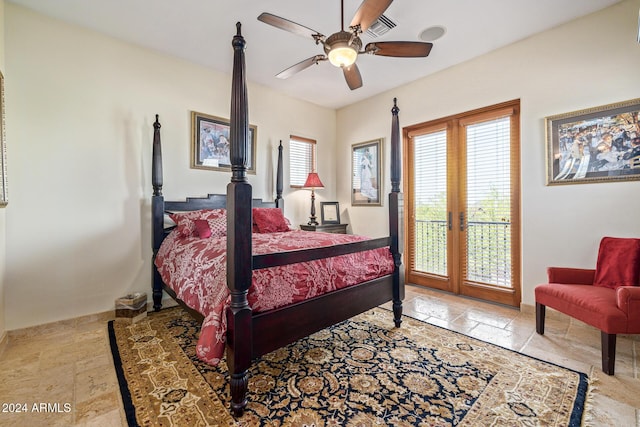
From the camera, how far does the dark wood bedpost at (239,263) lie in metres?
1.51

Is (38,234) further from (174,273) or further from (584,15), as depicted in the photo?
(584,15)

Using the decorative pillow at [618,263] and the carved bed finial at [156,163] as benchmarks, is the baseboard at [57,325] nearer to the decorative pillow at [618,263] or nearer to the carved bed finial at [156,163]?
the carved bed finial at [156,163]

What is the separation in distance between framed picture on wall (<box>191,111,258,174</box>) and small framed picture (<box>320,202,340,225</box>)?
1.67 metres

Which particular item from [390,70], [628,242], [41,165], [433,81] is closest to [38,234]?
[41,165]

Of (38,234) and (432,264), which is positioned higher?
(38,234)

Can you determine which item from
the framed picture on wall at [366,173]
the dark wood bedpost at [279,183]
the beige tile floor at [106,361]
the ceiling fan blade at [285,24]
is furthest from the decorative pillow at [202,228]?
the framed picture on wall at [366,173]

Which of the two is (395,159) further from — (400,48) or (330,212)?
(330,212)

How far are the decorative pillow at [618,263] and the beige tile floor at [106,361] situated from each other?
523mm

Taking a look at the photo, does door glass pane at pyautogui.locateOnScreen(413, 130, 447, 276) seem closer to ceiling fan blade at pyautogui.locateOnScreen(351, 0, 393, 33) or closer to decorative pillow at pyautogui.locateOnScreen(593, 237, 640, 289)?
decorative pillow at pyautogui.locateOnScreen(593, 237, 640, 289)

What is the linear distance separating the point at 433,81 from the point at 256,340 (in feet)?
12.5

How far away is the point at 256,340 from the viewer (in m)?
1.63

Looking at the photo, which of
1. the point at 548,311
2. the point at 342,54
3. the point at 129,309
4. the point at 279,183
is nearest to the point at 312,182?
the point at 279,183

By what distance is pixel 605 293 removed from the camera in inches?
84.7

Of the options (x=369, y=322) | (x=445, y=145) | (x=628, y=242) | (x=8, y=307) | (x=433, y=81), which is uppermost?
(x=433, y=81)
